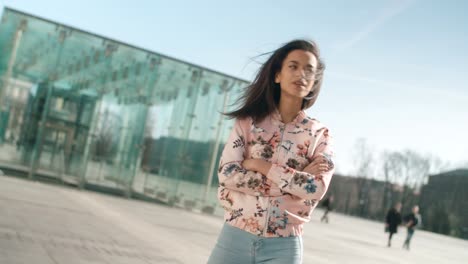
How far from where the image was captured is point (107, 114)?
1675 centimetres

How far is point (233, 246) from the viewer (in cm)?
215

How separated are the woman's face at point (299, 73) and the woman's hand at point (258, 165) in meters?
0.38

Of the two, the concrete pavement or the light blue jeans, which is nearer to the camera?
the light blue jeans

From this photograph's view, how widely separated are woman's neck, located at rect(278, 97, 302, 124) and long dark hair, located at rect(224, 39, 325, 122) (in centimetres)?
4

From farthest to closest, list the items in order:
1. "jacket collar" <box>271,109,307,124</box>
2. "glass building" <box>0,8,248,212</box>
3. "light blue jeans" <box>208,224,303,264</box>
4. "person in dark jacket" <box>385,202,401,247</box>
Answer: "person in dark jacket" <box>385,202,401,247</box> < "glass building" <box>0,8,248,212</box> < "jacket collar" <box>271,109,307,124</box> < "light blue jeans" <box>208,224,303,264</box>

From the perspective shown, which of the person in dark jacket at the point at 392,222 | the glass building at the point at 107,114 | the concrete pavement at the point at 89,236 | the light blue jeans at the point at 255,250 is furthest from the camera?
the person in dark jacket at the point at 392,222

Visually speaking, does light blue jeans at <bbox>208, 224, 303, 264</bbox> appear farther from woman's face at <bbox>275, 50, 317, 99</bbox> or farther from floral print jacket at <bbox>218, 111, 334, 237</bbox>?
woman's face at <bbox>275, 50, 317, 99</bbox>

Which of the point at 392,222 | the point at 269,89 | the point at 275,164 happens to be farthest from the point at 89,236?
the point at 392,222

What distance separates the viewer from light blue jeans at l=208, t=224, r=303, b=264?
212 cm

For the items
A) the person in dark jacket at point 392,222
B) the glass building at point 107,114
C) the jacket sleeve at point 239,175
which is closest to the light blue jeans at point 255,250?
the jacket sleeve at point 239,175

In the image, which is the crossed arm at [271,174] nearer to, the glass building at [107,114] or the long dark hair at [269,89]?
the long dark hair at [269,89]

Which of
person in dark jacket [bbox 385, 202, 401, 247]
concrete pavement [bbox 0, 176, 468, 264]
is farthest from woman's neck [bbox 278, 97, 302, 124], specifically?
person in dark jacket [bbox 385, 202, 401, 247]

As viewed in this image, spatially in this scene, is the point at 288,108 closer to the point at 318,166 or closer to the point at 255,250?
the point at 318,166

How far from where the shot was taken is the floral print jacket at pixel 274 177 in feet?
7.11
